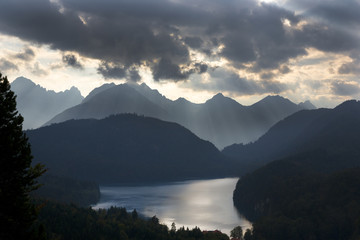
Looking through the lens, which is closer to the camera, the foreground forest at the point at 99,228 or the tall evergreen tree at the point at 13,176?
the tall evergreen tree at the point at 13,176

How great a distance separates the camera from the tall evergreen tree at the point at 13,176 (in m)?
31.1

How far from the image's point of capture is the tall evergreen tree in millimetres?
31097

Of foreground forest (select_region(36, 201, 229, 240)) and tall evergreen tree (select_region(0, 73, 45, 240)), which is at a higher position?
tall evergreen tree (select_region(0, 73, 45, 240))

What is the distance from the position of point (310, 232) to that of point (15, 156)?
606 ft

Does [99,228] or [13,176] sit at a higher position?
[13,176]

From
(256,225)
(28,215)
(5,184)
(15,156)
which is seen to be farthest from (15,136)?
(256,225)

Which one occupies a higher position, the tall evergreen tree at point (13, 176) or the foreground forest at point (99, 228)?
the tall evergreen tree at point (13, 176)

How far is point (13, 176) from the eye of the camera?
3225cm

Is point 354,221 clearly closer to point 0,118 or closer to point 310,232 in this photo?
point 310,232

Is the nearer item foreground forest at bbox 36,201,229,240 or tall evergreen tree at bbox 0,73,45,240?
tall evergreen tree at bbox 0,73,45,240

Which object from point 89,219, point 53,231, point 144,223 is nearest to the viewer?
point 53,231

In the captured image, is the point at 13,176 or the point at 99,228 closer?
the point at 13,176

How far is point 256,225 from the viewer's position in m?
198

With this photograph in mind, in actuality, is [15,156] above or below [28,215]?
above
